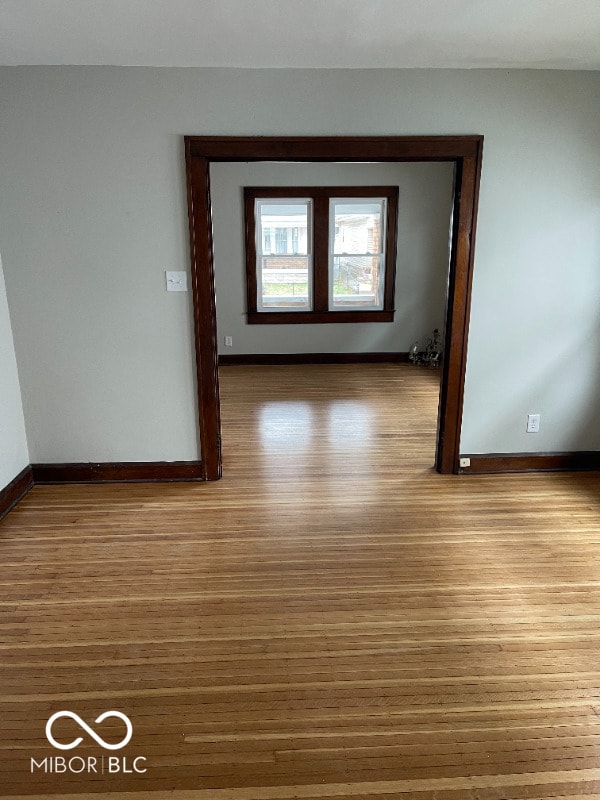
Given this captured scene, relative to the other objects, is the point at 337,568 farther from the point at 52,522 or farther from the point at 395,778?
the point at 52,522

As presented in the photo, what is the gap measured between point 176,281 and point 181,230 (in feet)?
0.98

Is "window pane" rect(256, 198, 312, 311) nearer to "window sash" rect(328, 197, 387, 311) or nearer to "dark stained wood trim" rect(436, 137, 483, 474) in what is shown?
"window sash" rect(328, 197, 387, 311)

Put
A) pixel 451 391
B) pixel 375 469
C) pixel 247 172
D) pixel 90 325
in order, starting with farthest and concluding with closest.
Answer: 1. pixel 247 172
2. pixel 375 469
3. pixel 451 391
4. pixel 90 325

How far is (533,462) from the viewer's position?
12.4ft

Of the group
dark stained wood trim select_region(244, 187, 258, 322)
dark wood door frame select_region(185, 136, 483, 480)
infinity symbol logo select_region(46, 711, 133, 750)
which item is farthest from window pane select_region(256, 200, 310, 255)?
infinity symbol logo select_region(46, 711, 133, 750)

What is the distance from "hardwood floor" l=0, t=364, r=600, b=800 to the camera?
5.59 ft

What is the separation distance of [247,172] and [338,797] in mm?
6526

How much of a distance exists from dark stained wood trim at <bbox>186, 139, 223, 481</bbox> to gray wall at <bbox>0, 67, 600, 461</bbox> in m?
0.08

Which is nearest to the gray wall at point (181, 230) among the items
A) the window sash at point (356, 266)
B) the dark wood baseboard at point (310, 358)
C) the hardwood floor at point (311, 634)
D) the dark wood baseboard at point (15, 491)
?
the dark wood baseboard at point (15, 491)

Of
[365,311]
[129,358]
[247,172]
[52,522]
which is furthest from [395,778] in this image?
[247,172]

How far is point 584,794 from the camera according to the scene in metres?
1.62

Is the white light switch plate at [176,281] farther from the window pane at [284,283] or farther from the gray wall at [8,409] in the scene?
the window pane at [284,283]

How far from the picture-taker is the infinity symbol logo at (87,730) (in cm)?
177

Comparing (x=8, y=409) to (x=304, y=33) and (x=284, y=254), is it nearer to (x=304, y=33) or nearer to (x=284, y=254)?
(x=304, y=33)
